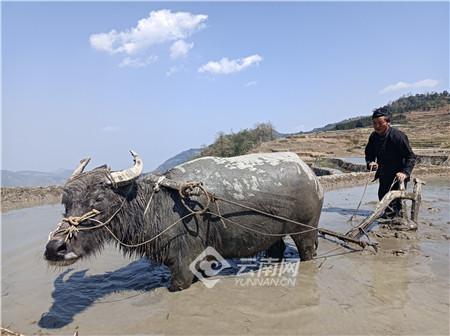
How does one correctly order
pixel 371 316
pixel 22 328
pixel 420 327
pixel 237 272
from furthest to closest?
pixel 237 272
pixel 22 328
pixel 371 316
pixel 420 327

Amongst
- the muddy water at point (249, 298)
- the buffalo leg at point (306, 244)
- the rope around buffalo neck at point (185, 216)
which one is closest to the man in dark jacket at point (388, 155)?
the muddy water at point (249, 298)

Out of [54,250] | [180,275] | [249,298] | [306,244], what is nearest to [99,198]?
[54,250]

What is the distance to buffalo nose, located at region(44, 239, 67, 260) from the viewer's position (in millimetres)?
3592

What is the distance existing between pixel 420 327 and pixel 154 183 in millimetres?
3047

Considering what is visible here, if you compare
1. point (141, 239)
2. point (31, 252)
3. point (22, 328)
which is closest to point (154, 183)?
point (141, 239)

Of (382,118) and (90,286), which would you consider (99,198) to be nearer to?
(90,286)

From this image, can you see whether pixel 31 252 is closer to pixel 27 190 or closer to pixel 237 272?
pixel 237 272

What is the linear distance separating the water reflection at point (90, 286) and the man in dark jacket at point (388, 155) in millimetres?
4142

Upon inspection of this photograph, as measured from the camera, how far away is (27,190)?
13.1 metres

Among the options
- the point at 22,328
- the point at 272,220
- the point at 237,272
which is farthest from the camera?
the point at 237,272

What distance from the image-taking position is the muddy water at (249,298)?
353 cm

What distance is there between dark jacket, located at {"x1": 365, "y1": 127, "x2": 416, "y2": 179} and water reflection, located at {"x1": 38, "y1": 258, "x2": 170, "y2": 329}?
4187mm

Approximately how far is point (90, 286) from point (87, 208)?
1444 mm
